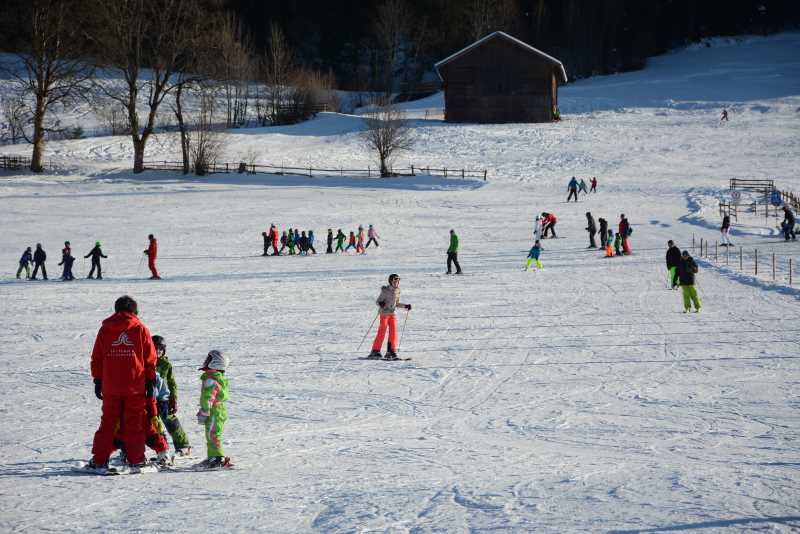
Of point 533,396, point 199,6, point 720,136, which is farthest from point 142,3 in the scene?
point 533,396

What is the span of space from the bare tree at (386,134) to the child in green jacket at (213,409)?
45.5 metres

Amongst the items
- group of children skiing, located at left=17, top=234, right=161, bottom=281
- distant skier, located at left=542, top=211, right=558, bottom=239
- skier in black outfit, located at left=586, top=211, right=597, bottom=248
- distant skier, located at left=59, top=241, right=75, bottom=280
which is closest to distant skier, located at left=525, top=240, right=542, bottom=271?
skier in black outfit, located at left=586, top=211, right=597, bottom=248

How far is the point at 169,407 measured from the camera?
8375mm

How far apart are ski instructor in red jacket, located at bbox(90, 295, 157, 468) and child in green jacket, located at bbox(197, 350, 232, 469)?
48 cm

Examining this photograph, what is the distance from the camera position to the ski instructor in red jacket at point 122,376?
299 inches

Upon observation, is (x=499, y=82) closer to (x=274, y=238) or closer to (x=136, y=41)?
(x=136, y=41)

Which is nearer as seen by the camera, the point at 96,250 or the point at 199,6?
the point at 96,250

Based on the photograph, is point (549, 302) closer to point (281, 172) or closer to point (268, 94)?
point (281, 172)

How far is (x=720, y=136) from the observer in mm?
59812

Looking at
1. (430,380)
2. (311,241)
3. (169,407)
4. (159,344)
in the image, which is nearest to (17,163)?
(311,241)

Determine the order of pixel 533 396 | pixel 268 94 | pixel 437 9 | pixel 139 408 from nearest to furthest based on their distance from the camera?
1. pixel 139 408
2. pixel 533 396
3. pixel 268 94
4. pixel 437 9

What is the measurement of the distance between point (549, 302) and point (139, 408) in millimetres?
12968

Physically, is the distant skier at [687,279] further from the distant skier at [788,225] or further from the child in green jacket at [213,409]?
the distant skier at [788,225]

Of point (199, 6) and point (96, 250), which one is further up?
point (199, 6)
